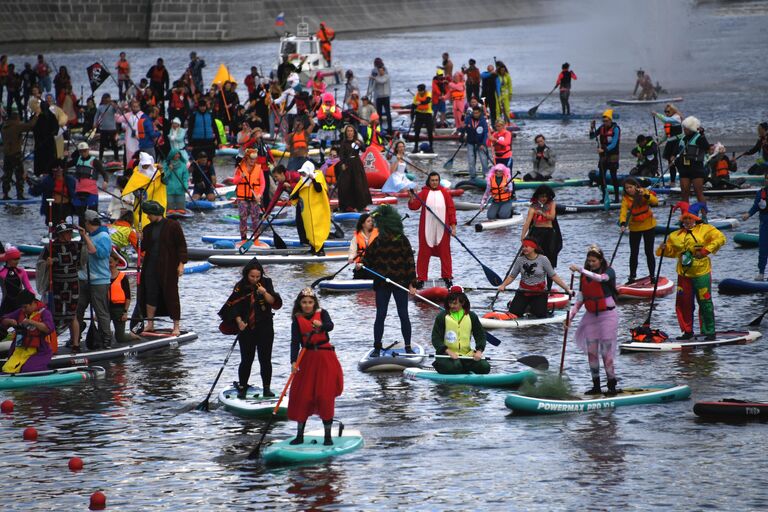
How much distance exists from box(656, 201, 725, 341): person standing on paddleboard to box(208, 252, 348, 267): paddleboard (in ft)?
24.1

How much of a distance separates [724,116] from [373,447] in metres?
35.3

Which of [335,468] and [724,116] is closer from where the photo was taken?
[335,468]

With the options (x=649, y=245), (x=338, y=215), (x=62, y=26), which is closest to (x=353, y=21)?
(x=62, y=26)

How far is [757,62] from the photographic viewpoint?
71000 mm

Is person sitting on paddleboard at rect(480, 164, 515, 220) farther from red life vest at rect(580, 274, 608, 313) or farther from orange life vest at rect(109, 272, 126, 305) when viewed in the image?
red life vest at rect(580, 274, 608, 313)

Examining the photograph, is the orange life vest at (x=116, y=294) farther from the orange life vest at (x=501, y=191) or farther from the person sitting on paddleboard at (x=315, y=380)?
the orange life vest at (x=501, y=191)

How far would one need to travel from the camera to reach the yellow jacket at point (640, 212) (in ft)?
64.7

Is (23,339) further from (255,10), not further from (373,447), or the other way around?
(255,10)

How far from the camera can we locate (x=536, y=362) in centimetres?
1513

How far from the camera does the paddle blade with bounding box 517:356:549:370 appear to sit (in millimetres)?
15117

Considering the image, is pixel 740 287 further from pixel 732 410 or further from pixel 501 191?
pixel 501 191

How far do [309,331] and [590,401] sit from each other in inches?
121

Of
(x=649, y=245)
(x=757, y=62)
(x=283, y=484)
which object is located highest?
(x=757, y=62)

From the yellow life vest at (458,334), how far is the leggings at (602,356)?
1.44 m
